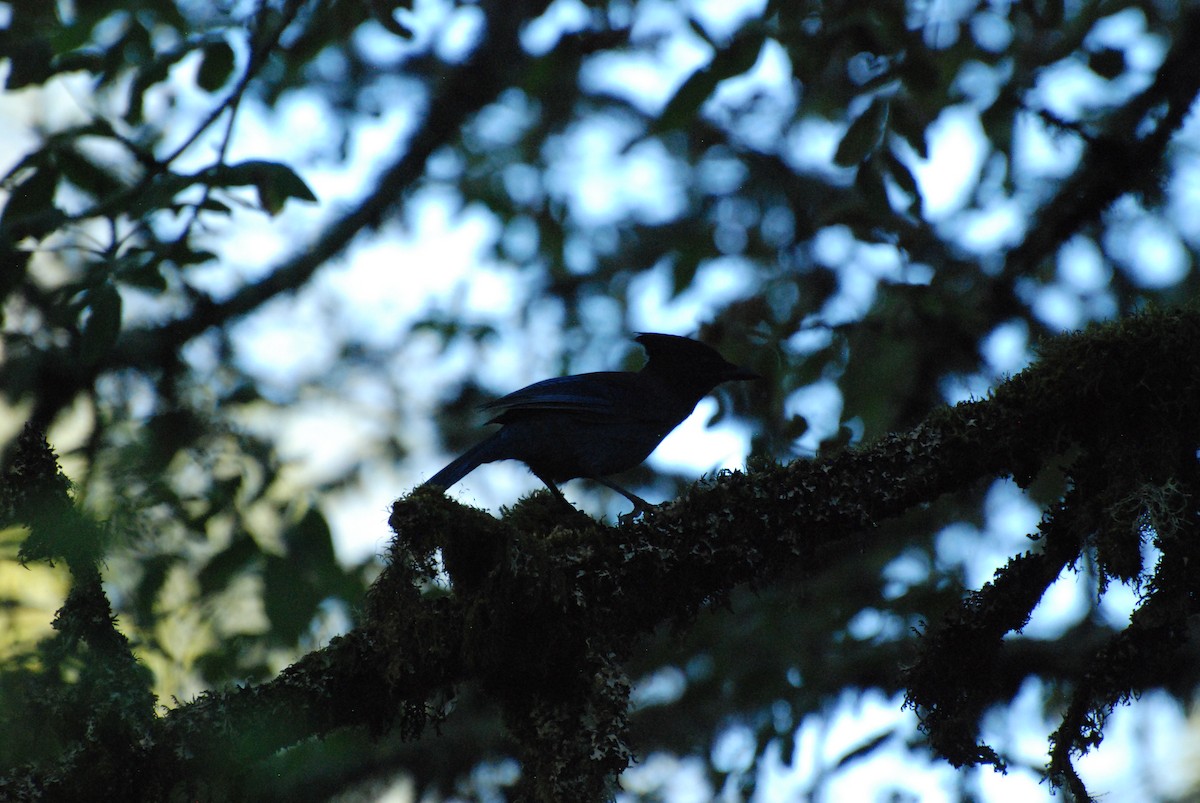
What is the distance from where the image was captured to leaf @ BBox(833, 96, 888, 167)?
15.8 ft

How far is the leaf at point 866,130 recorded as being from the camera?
15.8ft

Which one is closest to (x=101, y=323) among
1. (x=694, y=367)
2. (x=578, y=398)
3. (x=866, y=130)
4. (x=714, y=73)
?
(x=578, y=398)

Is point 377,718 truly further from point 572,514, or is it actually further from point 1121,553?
point 1121,553

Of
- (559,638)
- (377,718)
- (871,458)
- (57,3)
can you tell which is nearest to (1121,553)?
(871,458)

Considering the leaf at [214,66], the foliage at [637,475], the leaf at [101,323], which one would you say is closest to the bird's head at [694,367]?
the foliage at [637,475]

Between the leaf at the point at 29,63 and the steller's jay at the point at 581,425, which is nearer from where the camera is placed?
the leaf at the point at 29,63

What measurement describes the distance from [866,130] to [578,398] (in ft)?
5.94

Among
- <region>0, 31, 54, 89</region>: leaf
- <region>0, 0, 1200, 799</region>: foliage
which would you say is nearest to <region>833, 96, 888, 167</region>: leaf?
<region>0, 0, 1200, 799</region>: foliage

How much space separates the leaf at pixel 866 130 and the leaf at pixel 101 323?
3096 millimetres

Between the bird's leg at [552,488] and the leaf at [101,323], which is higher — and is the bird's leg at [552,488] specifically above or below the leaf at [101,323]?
below

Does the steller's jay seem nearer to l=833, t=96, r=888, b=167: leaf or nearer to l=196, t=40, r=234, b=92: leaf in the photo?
l=833, t=96, r=888, b=167: leaf

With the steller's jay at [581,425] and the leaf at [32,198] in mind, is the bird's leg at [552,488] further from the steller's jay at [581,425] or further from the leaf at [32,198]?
the leaf at [32,198]

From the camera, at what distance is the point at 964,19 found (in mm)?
6039

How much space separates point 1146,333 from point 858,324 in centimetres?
211
